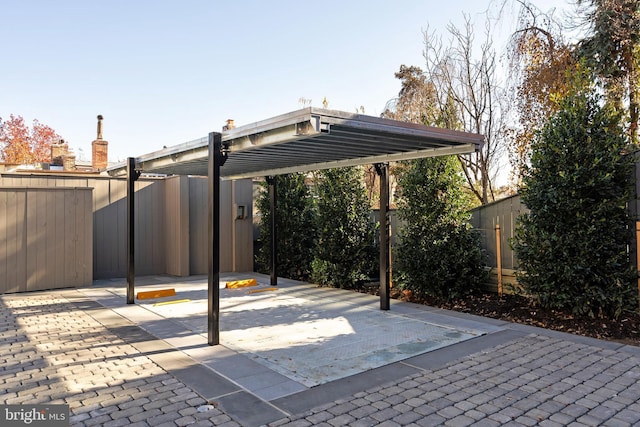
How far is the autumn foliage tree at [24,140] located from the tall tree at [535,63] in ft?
88.1

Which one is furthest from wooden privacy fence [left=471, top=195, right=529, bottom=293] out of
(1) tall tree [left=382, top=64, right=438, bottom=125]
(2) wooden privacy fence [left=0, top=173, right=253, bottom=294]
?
(1) tall tree [left=382, top=64, right=438, bottom=125]

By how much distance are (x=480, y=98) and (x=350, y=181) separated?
6.50 metres

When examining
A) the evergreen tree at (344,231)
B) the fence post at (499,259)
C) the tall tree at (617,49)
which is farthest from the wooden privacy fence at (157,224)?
the tall tree at (617,49)

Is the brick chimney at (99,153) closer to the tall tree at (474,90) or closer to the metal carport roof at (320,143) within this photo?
the metal carport roof at (320,143)

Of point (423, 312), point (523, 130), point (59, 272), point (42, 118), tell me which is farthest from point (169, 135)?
point (423, 312)

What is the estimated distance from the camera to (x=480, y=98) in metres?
13.0

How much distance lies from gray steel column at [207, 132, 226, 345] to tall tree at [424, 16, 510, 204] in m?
9.04

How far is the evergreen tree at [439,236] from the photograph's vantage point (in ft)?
23.3

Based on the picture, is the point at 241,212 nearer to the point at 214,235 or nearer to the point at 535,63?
the point at 214,235

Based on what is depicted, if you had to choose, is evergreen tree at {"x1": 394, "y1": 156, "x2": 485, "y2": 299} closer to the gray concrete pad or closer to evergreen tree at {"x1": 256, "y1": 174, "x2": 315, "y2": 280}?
the gray concrete pad

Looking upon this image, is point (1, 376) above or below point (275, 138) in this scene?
below

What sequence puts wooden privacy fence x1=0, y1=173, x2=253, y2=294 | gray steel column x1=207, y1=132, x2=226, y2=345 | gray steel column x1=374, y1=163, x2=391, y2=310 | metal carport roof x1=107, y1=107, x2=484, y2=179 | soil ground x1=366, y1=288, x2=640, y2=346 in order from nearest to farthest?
1. metal carport roof x1=107, y1=107, x2=484, y2=179
2. gray steel column x1=207, y1=132, x2=226, y2=345
3. soil ground x1=366, y1=288, x2=640, y2=346
4. gray steel column x1=374, y1=163, x2=391, y2=310
5. wooden privacy fence x1=0, y1=173, x2=253, y2=294

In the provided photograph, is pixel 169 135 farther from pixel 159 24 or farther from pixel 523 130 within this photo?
pixel 523 130

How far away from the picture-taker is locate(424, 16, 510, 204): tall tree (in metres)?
12.6
